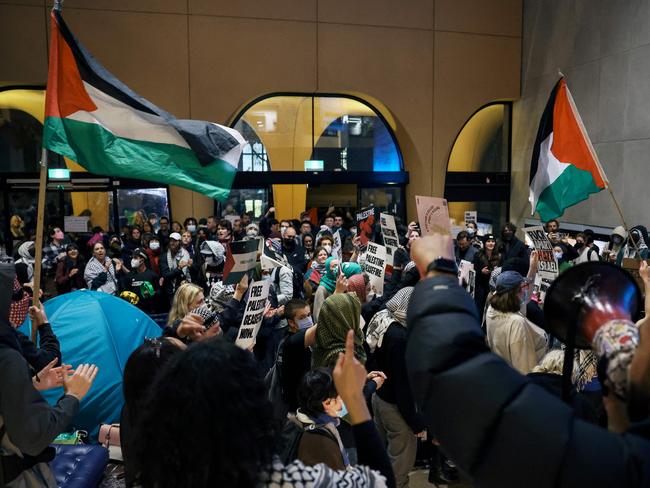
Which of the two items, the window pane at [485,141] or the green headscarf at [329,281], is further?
the window pane at [485,141]

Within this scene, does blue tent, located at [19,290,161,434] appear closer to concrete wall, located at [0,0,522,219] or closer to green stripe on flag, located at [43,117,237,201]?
green stripe on flag, located at [43,117,237,201]

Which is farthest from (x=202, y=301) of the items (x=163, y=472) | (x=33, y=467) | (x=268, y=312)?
(x=163, y=472)

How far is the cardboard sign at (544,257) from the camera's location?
6.70 metres

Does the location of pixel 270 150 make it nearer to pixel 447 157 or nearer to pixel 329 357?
pixel 447 157

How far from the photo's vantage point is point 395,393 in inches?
174

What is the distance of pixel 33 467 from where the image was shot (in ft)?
9.34

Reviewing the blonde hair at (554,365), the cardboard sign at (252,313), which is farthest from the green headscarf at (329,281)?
the blonde hair at (554,365)

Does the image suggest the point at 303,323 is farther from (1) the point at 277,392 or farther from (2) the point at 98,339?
(2) the point at 98,339

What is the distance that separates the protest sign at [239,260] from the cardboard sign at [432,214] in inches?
78.6

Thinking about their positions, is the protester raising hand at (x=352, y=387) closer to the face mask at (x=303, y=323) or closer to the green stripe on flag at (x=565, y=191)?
the face mask at (x=303, y=323)

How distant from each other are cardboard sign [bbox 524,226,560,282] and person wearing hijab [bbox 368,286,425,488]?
9.26 ft

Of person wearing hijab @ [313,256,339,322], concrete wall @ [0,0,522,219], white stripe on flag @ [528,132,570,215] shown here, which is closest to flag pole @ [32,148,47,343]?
person wearing hijab @ [313,256,339,322]

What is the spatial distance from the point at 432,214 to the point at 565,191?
2004mm

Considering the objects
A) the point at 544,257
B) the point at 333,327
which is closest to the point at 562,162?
the point at 544,257
